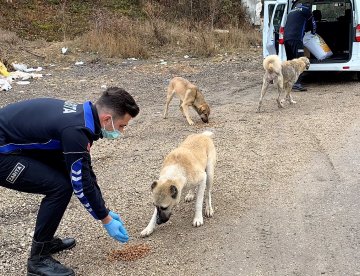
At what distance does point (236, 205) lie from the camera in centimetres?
504

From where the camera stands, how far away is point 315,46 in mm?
11531

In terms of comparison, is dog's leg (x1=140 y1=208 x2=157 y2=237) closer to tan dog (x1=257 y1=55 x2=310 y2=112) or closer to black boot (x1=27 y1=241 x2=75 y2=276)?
black boot (x1=27 y1=241 x2=75 y2=276)

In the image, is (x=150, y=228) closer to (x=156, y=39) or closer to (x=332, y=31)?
(x=332, y=31)

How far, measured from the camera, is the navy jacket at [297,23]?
35.8 ft

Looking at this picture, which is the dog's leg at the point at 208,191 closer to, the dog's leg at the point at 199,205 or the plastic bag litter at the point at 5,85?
the dog's leg at the point at 199,205

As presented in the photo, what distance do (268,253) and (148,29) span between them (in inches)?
637

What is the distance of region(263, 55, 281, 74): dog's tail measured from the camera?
9.27m

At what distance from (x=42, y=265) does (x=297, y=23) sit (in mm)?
8874

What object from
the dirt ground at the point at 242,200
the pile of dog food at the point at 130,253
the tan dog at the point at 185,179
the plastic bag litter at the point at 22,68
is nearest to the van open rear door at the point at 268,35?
the dirt ground at the point at 242,200

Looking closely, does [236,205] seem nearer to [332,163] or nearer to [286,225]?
[286,225]

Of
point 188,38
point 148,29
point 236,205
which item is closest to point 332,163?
point 236,205

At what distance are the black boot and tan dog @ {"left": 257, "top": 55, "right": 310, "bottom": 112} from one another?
6182mm

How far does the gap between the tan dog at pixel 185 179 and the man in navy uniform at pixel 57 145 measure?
669mm

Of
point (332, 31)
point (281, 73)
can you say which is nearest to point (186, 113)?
point (281, 73)
